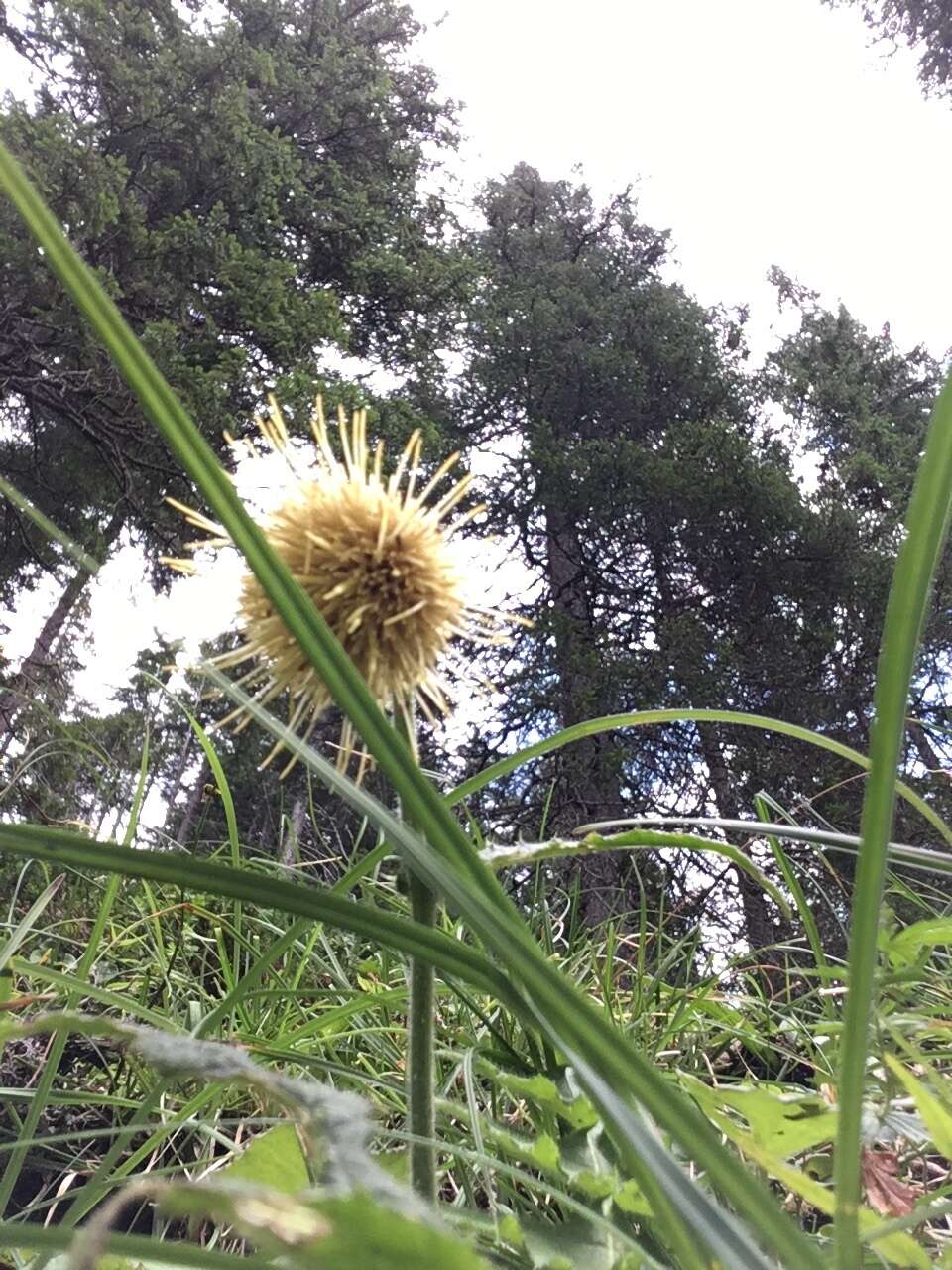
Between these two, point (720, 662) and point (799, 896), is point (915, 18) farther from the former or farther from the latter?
point (799, 896)

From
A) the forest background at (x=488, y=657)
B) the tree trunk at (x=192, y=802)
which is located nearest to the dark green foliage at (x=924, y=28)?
the forest background at (x=488, y=657)

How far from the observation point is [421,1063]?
277 mm

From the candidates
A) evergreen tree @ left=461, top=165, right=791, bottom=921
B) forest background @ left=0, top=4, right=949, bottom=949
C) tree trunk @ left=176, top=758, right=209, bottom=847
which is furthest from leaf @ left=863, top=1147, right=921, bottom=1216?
tree trunk @ left=176, top=758, right=209, bottom=847

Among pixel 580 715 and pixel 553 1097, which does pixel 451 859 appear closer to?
pixel 553 1097

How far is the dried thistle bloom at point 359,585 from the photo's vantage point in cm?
35

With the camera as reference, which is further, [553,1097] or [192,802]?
[192,802]

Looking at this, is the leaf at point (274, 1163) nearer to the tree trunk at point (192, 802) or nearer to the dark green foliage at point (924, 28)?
the tree trunk at point (192, 802)

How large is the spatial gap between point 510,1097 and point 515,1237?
0.43 metres

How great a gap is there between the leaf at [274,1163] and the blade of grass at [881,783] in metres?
0.22

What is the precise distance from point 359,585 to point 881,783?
20 cm

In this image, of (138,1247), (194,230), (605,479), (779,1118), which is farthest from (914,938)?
(605,479)

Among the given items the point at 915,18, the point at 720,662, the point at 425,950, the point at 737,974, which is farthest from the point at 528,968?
the point at 915,18

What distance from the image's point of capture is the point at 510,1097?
2.27 feet

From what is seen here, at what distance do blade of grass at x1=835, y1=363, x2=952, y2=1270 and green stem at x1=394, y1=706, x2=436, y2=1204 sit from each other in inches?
4.6
